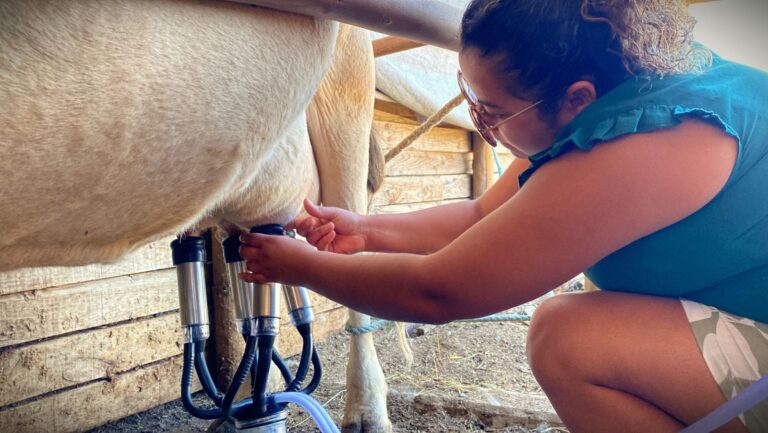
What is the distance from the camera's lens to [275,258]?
1.08 m

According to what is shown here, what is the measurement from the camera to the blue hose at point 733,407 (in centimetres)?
84

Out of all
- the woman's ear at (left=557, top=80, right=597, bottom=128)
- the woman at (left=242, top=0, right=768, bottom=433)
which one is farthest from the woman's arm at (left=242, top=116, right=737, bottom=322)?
the woman's ear at (left=557, top=80, right=597, bottom=128)

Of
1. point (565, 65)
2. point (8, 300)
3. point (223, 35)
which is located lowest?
point (8, 300)

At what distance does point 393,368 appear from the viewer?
2.87 m

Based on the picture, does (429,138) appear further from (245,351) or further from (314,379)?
(245,351)

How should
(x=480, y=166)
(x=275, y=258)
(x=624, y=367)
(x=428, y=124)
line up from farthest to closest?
(x=480, y=166) → (x=428, y=124) → (x=275, y=258) → (x=624, y=367)

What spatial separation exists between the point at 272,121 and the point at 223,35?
0.23 m

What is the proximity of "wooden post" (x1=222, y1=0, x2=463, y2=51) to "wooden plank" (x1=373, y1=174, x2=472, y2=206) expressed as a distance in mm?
1878

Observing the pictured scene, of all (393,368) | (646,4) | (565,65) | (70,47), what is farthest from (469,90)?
(393,368)

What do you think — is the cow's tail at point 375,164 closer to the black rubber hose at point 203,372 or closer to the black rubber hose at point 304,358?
the black rubber hose at point 304,358

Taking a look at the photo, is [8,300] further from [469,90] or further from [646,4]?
[646,4]

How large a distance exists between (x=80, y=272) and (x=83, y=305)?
0.34 ft

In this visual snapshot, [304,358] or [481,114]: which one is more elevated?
[481,114]

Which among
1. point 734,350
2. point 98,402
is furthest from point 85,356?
point 734,350
